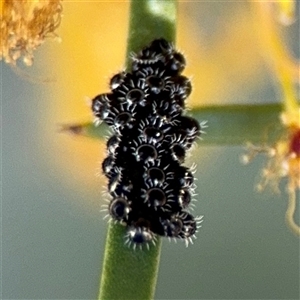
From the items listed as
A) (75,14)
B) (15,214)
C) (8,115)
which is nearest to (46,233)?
(15,214)

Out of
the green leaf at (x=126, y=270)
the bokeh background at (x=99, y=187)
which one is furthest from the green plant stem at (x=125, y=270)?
the bokeh background at (x=99, y=187)

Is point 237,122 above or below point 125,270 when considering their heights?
above

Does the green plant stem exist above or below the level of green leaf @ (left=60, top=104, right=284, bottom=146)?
below

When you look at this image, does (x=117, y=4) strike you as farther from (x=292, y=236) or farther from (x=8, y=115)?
(x=292, y=236)

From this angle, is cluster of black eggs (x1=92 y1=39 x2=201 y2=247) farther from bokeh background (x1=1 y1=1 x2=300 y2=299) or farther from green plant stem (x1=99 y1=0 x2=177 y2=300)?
bokeh background (x1=1 y1=1 x2=300 y2=299)

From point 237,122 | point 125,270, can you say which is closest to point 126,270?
point 125,270

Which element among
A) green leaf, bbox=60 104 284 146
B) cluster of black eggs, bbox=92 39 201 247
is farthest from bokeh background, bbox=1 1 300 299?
cluster of black eggs, bbox=92 39 201 247

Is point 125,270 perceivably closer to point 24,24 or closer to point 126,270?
point 126,270
